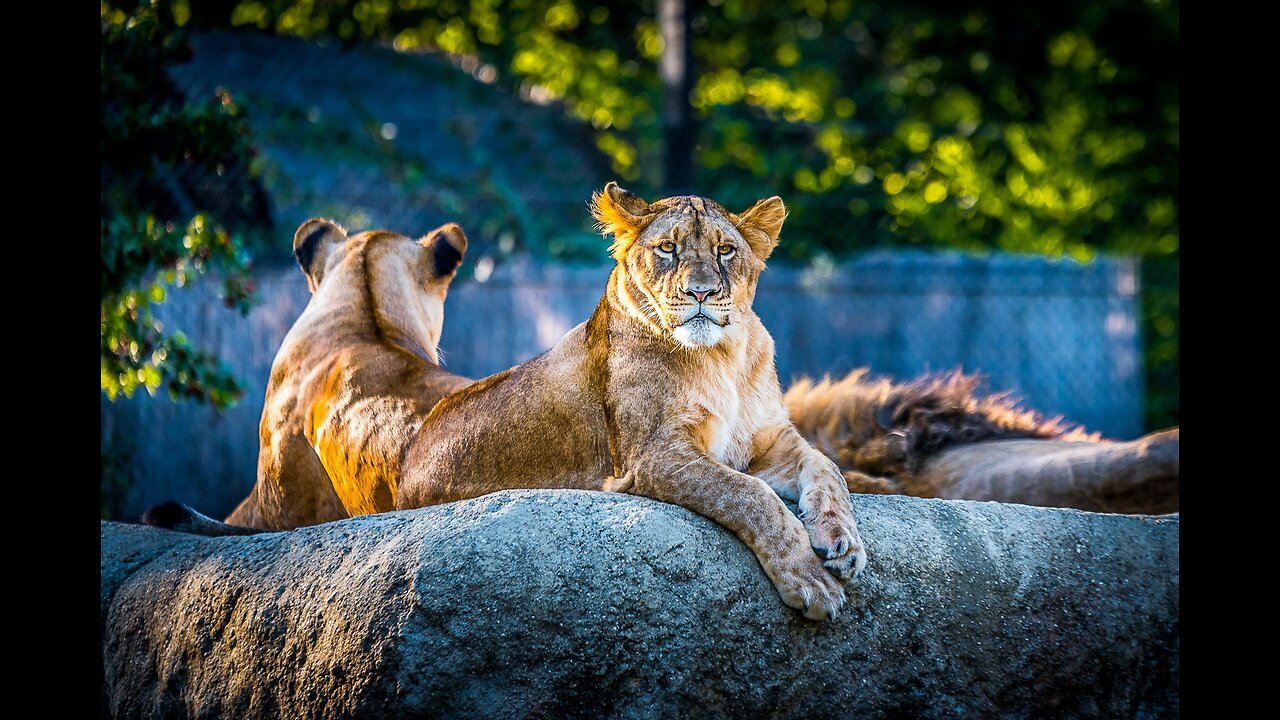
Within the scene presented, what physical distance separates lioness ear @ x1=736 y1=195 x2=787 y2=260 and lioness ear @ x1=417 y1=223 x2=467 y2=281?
1.57 meters

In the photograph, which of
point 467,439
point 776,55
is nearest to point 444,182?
point 776,55

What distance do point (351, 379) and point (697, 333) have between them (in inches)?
58.0

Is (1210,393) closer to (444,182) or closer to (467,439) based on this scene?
(467,439)

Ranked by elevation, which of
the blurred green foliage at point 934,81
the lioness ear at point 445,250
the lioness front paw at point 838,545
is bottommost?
the lioness front paw at point 838,545

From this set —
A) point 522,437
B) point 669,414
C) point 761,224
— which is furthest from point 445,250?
point 669,414

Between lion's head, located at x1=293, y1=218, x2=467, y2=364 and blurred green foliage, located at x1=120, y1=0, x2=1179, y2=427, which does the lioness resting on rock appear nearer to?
lion's head, located at x1=293, y1=218, x2=467, y2=364

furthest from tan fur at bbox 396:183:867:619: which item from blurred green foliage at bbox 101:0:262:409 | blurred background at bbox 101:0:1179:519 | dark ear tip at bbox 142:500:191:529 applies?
blurred background at bbox 101:0:1179:519

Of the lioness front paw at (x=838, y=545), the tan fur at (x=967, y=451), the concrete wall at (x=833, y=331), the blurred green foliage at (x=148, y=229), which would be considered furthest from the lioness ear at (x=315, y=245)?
the concrete wall at (x=833, y=331)

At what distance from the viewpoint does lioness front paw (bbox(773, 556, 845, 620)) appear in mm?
3246

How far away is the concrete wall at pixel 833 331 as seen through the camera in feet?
28.4

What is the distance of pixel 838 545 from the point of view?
3.32m

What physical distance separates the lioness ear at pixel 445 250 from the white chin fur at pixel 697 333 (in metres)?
1.74

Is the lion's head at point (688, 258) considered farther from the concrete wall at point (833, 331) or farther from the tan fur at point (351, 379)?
the concrete wall at point (833, 331)

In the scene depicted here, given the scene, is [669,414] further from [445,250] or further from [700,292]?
[445,250]
